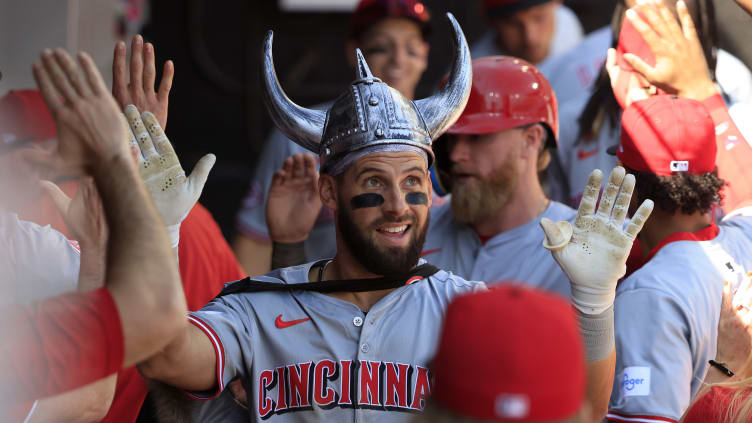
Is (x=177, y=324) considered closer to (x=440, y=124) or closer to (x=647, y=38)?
(x=440, y=124)

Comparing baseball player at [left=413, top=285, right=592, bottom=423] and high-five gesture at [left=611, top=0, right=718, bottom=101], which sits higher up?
high-five gesture at [left=611, top=0, right=718, bottom=101]

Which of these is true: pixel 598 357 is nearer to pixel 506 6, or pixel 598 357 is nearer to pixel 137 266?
pixel 137 266

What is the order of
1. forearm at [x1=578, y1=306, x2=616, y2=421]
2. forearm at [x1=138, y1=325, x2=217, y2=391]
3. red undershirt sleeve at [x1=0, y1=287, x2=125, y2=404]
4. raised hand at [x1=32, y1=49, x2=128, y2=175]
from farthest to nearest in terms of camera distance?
forearm at [x1=578, y1=306, x2=616, y2=421]
forearm at [x1=138, y1=325, x2=217, y2=391]
raised hand at [x1=32, y1=49, x2=128, y2=175]
red undershirt sleeve at [x1=0, y1=287, x2=125, y2=404]

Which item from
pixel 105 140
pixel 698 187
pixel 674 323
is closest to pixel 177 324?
pixel 105 140

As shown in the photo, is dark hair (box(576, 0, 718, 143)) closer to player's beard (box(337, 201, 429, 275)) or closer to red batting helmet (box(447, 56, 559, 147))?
red batting helmet (box(447, 56, 559, 147))

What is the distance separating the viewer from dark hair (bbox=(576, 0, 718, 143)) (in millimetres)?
4012

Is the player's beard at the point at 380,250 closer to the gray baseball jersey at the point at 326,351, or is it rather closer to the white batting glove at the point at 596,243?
the gray baseball jersey at the point at 326,351

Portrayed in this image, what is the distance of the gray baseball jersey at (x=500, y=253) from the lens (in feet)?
11.5

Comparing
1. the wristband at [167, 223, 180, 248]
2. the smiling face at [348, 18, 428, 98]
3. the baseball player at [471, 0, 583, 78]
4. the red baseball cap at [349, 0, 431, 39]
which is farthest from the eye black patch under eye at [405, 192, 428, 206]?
the baseball player at [471, 0, 583, 78]

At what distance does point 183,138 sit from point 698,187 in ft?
15.8

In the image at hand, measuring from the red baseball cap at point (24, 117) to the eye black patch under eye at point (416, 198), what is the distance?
4.40 feet

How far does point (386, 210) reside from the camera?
276 centimetres

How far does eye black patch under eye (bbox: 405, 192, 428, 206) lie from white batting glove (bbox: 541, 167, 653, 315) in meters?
0.37

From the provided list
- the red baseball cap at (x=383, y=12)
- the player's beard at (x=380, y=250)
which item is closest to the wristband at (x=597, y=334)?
the player's beard at (x=380, y=250)
